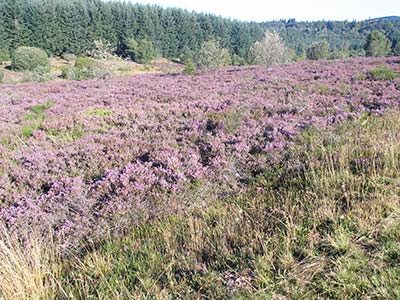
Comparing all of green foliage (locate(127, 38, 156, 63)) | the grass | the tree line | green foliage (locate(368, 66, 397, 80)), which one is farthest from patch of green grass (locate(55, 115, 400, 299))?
green foliage (locate(127, 38, 156, 63))

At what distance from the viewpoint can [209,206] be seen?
4148mm

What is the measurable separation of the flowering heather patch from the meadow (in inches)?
1.4

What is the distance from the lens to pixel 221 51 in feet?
88.0

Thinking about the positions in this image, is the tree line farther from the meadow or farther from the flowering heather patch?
the meadow

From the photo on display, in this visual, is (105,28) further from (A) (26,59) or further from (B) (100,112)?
(B) (100,112)

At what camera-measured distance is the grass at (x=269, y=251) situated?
2389mm

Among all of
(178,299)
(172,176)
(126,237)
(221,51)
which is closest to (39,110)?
(172,176)

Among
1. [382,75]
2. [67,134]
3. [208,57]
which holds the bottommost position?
[67,134]

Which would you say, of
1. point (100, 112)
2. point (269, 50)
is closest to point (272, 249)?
point (100, 112)

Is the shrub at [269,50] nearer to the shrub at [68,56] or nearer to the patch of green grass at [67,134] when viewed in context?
the patch of green grass at [67,134]

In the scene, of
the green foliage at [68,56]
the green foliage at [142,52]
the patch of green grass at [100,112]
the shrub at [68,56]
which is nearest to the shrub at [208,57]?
the patch of green grass at [100,112]

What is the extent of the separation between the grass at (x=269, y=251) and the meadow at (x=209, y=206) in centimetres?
1

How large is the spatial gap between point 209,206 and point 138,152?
2.78m

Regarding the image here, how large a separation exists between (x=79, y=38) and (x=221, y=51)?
197 feet
